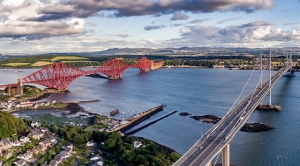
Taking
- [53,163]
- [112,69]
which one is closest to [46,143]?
[53,163]

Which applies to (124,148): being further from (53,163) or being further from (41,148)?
(41,148)

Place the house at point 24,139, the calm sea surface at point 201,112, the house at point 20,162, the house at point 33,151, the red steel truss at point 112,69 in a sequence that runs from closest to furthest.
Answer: the house at point 20,162
the house at point 33,151
the calm sea surface at point 201,112
the house at point 24,139
the red steel truss at point 112,69

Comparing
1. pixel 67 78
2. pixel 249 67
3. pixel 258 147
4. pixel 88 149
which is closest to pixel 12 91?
pixel 67 78

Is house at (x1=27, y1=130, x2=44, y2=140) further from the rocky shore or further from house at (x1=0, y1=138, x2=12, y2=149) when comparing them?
the rocky shore

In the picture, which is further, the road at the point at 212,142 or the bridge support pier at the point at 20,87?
the bridge support pier at the point at 20,87

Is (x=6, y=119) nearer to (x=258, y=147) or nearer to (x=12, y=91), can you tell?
(x=258, y=147)

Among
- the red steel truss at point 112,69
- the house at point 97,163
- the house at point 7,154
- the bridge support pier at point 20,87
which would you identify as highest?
the red steel truss at point 112,69

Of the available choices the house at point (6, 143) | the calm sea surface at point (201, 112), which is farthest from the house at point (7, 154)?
the calm sea surface at point (201, 112)

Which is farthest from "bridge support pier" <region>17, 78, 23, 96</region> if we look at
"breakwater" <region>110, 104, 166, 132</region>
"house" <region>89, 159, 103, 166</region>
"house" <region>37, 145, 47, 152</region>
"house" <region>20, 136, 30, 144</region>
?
"house" <region>89, 159, 103, 166</region>

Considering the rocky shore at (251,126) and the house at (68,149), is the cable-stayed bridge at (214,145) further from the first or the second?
the house at (68,149)
